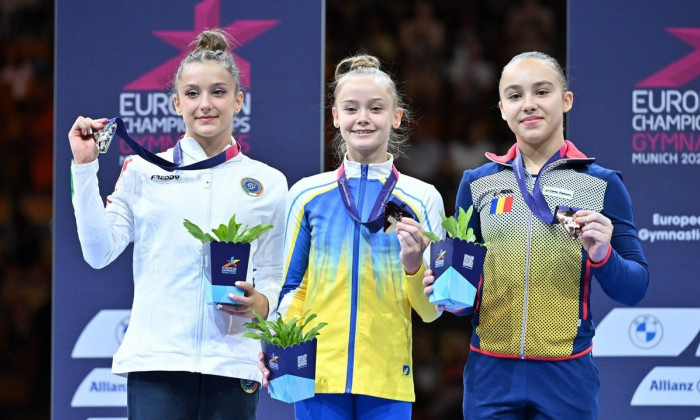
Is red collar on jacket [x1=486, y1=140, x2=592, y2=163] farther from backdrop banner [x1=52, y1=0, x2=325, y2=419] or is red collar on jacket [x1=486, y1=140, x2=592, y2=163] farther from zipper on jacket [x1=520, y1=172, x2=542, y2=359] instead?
backdrop banner [x1=52, y1=0, x2=325, y2=419]

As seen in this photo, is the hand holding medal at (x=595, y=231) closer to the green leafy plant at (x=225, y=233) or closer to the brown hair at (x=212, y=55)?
the green leafy plant at (x=225, y=233)

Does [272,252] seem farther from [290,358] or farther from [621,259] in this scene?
[621,259]

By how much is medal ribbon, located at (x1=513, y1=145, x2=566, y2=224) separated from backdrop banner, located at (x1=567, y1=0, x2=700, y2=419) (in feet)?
6.04

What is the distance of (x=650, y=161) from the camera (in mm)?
4879

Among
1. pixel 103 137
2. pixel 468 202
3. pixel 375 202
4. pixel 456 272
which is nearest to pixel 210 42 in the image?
pixel 103 137

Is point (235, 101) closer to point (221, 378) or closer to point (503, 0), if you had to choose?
point (221, 378)

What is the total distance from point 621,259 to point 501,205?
45cm

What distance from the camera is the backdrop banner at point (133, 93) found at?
16.0 ft

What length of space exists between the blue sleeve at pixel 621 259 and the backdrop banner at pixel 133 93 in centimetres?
212

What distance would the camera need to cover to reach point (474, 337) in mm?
3123

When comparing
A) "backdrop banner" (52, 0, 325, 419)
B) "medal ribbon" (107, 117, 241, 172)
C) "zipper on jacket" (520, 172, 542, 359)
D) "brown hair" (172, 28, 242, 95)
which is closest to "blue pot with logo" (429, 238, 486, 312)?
"zipper on jacket" (520, 172, 542, 359)

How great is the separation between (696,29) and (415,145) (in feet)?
6.62

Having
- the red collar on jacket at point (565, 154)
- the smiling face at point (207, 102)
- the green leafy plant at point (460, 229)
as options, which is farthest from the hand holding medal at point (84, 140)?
the red collar on jacket at point (565, 154)

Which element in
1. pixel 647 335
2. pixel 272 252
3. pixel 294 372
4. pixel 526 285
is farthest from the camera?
pixel 647 335
